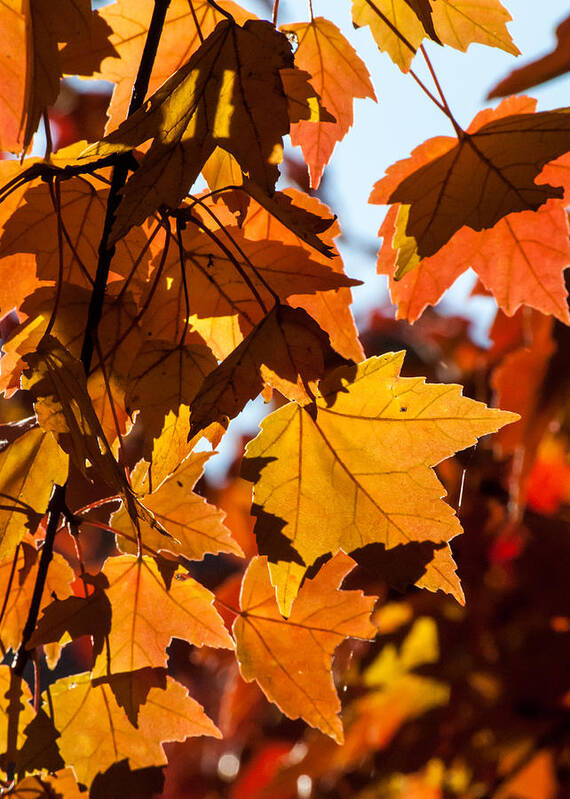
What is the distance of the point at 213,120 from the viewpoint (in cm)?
62

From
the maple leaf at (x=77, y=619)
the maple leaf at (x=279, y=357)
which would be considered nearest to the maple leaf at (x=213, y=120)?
the maple leaf at (x=279, y=357)

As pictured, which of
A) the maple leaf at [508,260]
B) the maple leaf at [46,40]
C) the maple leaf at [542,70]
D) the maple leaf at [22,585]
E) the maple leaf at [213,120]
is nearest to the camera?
the maple leaf at [213,120]

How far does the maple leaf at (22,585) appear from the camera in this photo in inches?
31.2

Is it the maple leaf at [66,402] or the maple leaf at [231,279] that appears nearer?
the maple leaf at [66,402]

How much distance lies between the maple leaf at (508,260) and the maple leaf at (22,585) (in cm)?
45

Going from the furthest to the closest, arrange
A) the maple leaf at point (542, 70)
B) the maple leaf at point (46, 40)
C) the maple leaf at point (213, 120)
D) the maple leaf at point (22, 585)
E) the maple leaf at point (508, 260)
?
the maple leaf at point (542, 70) < the maple leaf at point (508, 260) < the maple leaf at point (22, 585) < the maple leaf at point (46, 40) < the maple leaf at point (213, 120)

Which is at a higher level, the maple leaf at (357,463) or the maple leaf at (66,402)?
the maple leaf at (66,402)

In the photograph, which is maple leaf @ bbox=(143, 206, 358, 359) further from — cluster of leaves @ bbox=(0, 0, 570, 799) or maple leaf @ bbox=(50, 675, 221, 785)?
maple leaf @ bbox=(50, 675, 221, 785)

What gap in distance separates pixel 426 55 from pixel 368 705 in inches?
60.9

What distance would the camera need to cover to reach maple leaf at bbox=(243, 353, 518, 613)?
699 mm

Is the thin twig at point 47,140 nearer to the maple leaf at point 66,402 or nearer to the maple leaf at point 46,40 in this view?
the maple leaf at point 46,40

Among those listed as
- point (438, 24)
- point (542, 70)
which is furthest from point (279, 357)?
point (542, 70)

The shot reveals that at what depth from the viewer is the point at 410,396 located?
722mm

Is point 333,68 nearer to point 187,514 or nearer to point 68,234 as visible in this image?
point 68,234
